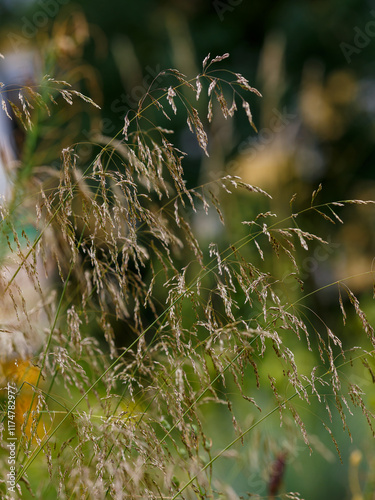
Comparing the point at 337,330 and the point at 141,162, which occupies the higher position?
the point at 141,162

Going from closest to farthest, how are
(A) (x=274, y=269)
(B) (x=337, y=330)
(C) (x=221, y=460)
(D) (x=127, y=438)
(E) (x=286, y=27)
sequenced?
(D) (x=127, y=438), (C) (x=221, y=460), (A) (x=274, y=269), (B) (x=337, y=330), (E) (x=286, y=27)

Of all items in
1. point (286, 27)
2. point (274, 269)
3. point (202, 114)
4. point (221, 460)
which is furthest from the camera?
point (286, 27)

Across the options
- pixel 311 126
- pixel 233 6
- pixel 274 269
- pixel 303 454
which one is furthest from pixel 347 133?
pixel 303 454

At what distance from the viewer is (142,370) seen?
93cm

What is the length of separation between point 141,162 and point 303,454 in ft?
4.44

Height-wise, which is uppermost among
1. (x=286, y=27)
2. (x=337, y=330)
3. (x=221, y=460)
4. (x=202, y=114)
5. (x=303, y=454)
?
(x=286, y=27)

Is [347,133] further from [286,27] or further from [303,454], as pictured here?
[303,454]

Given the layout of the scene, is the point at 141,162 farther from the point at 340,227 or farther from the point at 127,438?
the point at 340,227

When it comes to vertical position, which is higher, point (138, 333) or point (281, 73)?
point (281, 73)

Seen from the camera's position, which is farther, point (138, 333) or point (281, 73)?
point (281, 73)

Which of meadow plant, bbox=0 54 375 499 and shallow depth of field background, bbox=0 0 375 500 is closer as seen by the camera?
meadow plant, bbox=0 54 375 499

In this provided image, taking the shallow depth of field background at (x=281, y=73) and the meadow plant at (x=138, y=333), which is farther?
the shallow depth of field background at (x=281, y=73)

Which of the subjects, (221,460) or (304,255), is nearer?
(221,460)

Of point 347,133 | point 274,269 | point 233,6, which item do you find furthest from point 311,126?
point 274,269
